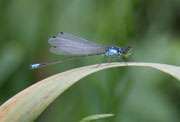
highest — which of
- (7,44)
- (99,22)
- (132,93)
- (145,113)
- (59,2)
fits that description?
(59,2)

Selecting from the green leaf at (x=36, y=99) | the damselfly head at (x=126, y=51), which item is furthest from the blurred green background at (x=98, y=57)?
the green leaf at (x=36, y=99)

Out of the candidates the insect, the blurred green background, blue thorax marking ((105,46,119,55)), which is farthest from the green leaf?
blue thorax marking ((105,46,119,55))

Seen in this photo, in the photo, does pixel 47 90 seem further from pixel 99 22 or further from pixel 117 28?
pixel 99 22

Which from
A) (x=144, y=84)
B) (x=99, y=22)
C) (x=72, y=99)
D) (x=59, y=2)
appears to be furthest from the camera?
(x=59, y=2)

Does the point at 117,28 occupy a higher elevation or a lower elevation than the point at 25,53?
higher

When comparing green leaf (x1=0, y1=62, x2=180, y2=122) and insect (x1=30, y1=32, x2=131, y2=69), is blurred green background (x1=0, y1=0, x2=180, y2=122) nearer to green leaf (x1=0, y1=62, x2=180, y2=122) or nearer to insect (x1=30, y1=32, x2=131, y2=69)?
insect (x1=30, y1=32, x2=131, y2=69)

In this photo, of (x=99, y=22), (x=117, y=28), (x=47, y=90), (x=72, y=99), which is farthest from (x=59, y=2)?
(x=47, y=90)
